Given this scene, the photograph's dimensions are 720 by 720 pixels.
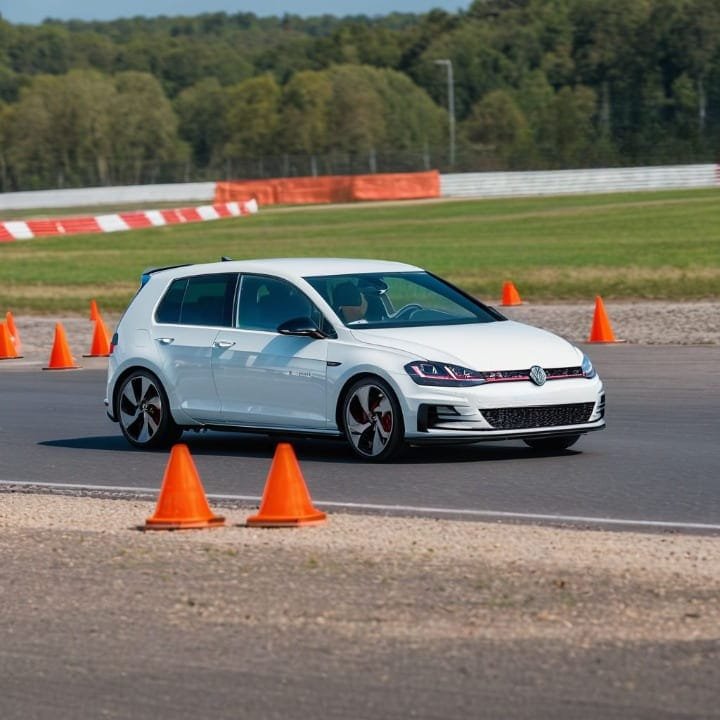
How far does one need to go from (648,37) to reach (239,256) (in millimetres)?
110638

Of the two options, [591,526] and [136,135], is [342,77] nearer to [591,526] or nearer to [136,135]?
[136,135]

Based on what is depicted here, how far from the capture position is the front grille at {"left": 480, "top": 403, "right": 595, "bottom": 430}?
12.1 metres

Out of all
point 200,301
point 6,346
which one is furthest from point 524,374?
point 6,346

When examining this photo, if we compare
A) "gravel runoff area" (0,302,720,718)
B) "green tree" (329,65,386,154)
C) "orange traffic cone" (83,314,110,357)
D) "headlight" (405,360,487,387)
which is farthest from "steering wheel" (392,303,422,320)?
"green tree" (329,65,386,154)

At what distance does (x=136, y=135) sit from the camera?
5861 inches

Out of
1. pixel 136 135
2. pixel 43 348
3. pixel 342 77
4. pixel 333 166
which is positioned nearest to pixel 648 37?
pixel 342 77

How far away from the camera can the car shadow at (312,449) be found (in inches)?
509

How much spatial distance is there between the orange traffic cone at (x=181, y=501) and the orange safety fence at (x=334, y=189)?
72999 mm

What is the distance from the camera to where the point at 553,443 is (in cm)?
1309

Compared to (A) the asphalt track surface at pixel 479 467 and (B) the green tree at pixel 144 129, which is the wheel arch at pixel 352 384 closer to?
(A) the asphalt track surface at pixel 479 467

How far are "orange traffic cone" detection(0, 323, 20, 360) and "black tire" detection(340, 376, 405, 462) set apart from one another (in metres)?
11.8

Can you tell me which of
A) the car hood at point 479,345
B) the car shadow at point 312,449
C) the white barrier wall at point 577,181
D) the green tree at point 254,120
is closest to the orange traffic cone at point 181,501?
the car hood at point 479,345

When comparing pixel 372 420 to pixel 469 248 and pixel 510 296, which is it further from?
pixel 469 248

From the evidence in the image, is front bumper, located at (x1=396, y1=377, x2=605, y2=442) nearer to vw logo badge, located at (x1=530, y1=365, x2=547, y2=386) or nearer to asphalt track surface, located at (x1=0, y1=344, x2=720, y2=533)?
vw logo badge, located at (x1=530, y1=365, x2=547, y2=386)
